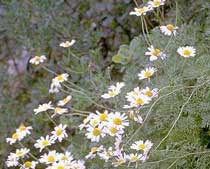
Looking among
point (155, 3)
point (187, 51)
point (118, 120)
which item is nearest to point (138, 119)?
point (118, 120)

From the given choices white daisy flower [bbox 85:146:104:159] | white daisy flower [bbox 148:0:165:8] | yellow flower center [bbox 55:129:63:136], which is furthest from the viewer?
white daisy flower [bbox 148:0:165:8]

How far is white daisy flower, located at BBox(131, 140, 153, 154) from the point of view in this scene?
1.48 meters

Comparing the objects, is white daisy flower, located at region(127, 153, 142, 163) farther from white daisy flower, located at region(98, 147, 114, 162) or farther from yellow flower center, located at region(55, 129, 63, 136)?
yellow flower center, located at region(55, 129, 63, 136)

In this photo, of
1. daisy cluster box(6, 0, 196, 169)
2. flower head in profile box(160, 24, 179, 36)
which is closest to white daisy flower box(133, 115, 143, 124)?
daisy cluster box(6, 0, 196, 169)

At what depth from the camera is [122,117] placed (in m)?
1.53

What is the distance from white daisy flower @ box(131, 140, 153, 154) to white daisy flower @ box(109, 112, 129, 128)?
0.06m

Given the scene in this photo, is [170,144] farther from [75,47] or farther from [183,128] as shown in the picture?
[75,47]

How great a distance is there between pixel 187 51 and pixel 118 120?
306 millimetres

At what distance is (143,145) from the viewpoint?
1.50 meters

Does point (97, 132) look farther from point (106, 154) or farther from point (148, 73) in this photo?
point (148, 73)

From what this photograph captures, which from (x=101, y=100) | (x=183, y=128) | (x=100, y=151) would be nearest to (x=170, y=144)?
(x=183, y=128)

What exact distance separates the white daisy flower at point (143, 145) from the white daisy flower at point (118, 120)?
6cm

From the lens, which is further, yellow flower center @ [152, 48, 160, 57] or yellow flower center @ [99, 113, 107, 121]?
yellow flower center @ [152, 48, 160, 57]

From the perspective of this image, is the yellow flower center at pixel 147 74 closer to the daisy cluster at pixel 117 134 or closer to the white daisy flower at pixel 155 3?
the daisy cluster at pixel 117 134
